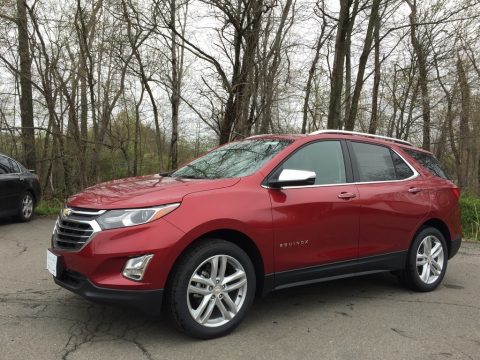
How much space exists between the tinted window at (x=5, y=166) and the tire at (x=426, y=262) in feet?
26.2

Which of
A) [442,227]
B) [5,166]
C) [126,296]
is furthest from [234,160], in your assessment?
[5,166]

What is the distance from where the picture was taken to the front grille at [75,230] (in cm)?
364

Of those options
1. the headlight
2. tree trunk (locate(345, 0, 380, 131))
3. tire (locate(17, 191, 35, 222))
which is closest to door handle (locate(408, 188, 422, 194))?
the headlight

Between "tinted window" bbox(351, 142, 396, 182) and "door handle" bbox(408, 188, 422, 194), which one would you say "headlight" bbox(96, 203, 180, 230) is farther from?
"door handle" bbox(408, 188, 422, 194)

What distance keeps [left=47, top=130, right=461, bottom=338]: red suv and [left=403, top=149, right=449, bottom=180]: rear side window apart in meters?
0.19

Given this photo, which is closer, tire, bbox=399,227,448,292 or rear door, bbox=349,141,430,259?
rear door, bbox=349,141,430,259

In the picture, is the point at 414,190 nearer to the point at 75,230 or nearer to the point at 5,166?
the point at 75,230

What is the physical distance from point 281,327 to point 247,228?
0.94 metres

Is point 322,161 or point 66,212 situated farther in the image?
point 322,161

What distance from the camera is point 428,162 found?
5891 mm

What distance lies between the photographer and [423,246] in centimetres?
543

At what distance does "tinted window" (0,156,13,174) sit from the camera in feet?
32.2

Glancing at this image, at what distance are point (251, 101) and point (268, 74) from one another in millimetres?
960

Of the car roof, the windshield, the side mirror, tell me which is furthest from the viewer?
the car roof
